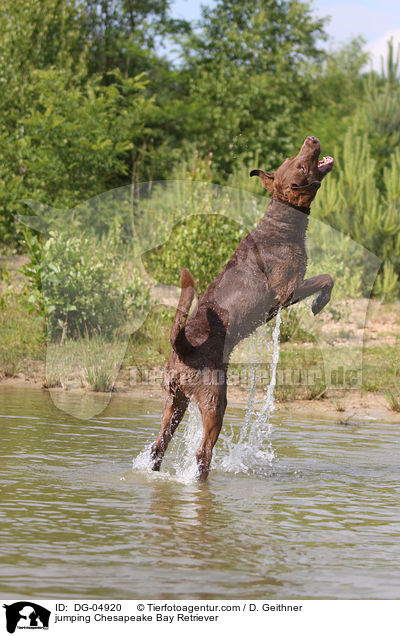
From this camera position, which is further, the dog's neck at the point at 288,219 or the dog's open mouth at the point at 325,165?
the dog's open mouth at the point at 325,165

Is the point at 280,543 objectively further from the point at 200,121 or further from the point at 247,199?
the point at 200,121

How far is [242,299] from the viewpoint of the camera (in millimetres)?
7012

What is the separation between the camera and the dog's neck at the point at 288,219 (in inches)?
286

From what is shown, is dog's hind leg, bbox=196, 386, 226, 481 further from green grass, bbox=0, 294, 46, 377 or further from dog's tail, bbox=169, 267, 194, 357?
green grass, bbox=0, 294, 46, 377

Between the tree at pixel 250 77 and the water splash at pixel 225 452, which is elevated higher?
the tree at pixel 250 77

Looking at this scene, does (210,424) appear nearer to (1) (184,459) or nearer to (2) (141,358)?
(1) (184,459)

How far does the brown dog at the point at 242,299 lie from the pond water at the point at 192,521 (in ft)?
2.10

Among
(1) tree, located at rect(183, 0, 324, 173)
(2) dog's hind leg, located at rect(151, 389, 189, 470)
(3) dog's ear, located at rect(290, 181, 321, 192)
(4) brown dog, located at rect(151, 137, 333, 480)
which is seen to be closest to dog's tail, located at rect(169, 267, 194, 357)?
(4) brown dog, located at rect(151, 137, 333, 480)

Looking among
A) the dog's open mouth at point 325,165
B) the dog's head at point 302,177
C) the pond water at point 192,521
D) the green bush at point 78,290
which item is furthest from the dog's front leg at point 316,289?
the green bush at point 78,290

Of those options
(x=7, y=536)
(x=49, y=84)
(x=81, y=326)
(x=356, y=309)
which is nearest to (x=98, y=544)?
(x=7, y=536)
